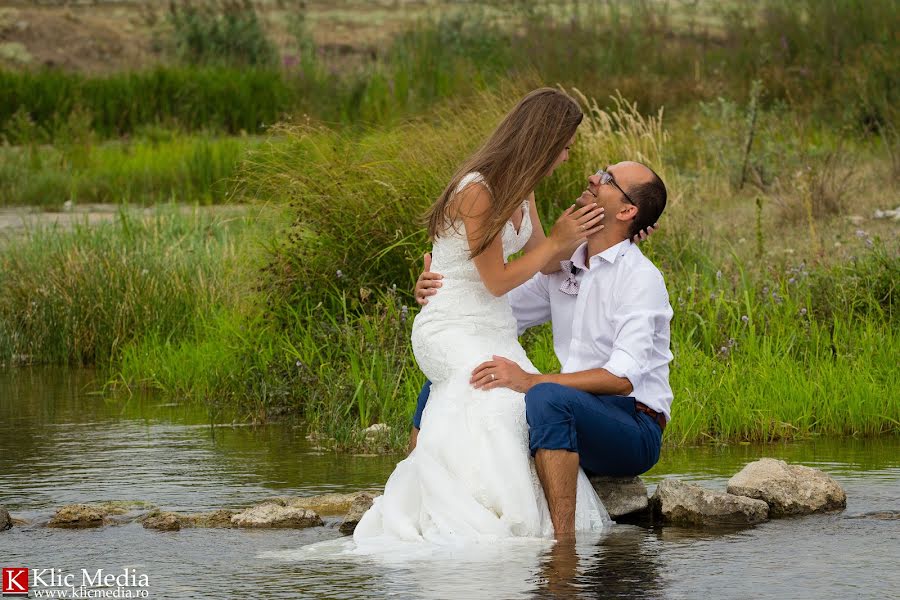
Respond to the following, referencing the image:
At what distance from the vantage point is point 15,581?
5.11 m

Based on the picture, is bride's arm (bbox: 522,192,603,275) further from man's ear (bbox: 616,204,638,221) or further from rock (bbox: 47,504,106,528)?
rock (bbox: 47,504,106,528)

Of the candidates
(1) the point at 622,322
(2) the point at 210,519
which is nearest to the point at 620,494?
(1) the point at 622,322

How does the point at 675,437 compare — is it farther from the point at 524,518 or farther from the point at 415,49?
the point at 415,49

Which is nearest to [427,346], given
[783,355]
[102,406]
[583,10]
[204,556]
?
[204,556]

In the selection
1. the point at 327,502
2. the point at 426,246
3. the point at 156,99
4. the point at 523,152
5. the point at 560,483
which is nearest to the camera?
the point at 560,483

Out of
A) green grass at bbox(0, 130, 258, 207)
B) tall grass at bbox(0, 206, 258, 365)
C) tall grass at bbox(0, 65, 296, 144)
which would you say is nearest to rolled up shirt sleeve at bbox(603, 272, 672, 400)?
tall grass at bbox(0, 206, 258, 365)

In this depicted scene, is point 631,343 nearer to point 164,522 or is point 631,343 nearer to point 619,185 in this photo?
point 619,185

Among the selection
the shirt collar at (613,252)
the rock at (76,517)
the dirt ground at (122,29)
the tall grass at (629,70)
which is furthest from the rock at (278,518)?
the dirt ground at (122,29)

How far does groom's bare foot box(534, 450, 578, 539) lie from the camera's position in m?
5.54

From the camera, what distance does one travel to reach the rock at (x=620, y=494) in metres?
6.05

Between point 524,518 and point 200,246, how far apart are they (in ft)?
22.1

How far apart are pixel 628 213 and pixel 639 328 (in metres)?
0.51

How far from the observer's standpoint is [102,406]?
31.0ft

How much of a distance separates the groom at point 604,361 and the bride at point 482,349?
0.26 feet
